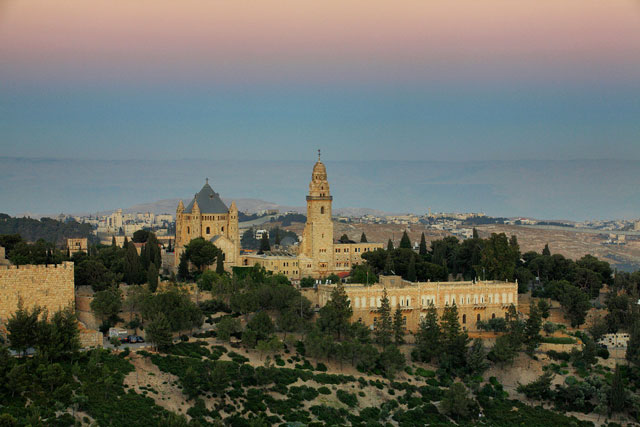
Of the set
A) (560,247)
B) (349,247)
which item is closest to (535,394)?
(349,247)

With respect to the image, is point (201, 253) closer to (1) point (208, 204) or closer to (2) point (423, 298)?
(1) point (208, 204)

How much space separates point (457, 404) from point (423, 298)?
39.5ft

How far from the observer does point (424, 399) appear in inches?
1780

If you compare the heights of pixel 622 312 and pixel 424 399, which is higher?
pixel 622 312

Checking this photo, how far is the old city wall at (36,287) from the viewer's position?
1582 inches

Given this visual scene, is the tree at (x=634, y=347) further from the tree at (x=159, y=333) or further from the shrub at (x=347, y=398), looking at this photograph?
the tree at (x=159, y=333)

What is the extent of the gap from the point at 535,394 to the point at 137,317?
2392 centimetres

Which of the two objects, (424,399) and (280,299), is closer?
(424,399)

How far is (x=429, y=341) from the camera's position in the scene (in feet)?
162

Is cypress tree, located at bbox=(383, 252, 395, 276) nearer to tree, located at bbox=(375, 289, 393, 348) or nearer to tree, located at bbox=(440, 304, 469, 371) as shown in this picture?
tree, located at bbox=(375, 289, 393, 348)

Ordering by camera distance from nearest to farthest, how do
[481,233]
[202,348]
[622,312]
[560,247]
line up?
[202,348] < [622,312] < [560,247] < [481,233]

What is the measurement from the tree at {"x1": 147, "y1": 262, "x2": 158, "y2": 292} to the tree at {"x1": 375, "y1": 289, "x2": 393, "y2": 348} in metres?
15.6

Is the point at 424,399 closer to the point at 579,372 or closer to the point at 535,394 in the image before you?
the point at 535,394

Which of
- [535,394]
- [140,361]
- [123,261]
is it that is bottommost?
[535,394]
